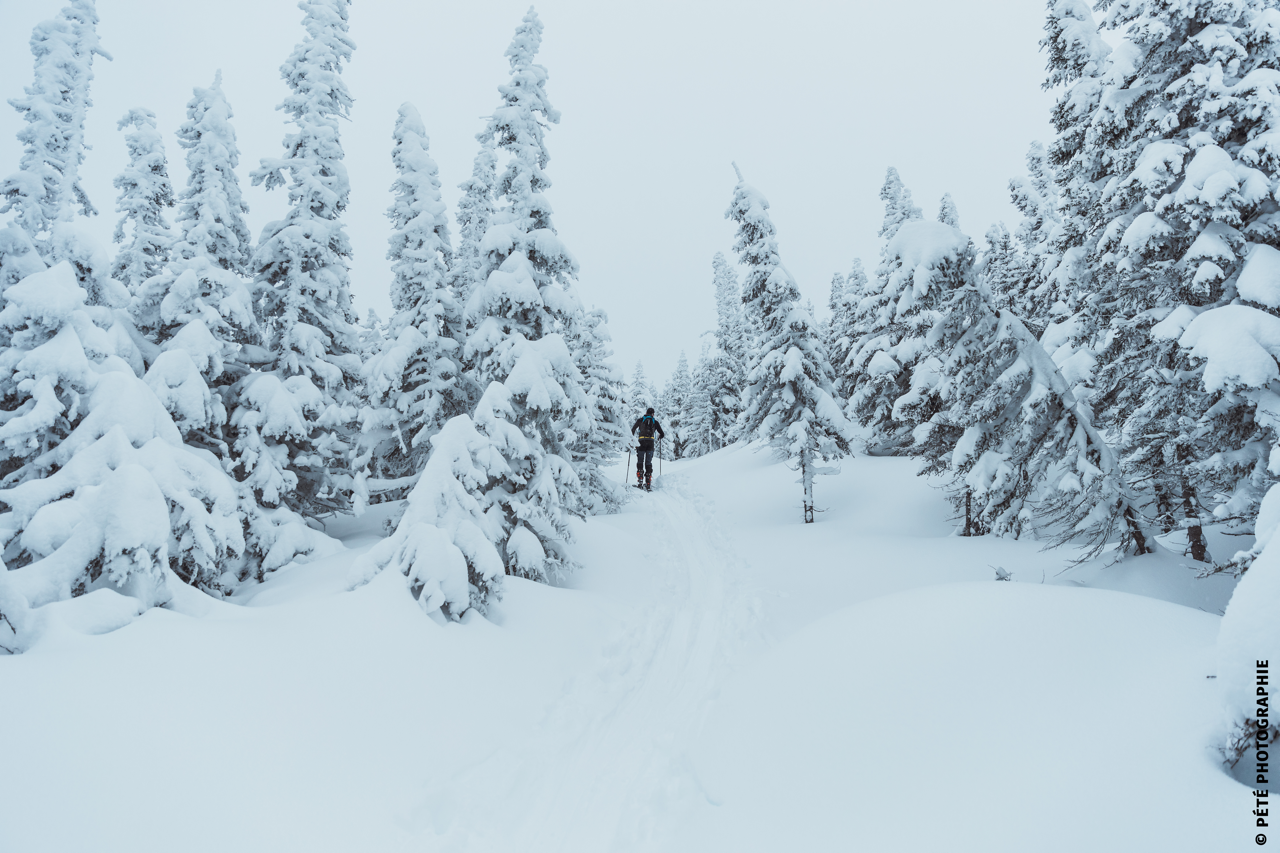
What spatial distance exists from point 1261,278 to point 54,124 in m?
22.4

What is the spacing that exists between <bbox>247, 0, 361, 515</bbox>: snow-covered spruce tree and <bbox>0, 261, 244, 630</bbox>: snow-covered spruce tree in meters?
3.76

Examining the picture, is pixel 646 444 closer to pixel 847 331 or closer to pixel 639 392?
pixel 847 331

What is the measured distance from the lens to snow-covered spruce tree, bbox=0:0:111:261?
11.4 metres

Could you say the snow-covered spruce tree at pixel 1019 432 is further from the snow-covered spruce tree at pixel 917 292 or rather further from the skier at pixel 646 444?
the skier at pixel 646 444

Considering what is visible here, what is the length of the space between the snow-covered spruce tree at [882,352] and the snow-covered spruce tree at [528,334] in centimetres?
1410

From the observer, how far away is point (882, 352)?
23016mm

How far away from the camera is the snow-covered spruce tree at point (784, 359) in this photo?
64.6 ft

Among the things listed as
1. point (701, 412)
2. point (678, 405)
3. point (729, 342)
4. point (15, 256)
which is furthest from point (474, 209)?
point (678, 405)

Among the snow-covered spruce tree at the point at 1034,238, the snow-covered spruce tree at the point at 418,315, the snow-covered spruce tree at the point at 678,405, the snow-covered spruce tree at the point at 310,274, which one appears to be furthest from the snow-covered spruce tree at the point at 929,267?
the snow-covered spruce tree at the point at 678,405

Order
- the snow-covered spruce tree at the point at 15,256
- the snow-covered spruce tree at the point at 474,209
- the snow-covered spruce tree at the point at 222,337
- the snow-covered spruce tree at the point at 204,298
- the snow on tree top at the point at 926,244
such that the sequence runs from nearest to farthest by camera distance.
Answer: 1. the snow-covered spruce tree at the point at 15,256
2. the snow-covered spruce tree at the point at 204,298
3. the snow-covered spruce tree at the point at 222,337
4. the snow on tree top at the point at 926,244
5. the snow-covered spruce tree at the point at 474,209

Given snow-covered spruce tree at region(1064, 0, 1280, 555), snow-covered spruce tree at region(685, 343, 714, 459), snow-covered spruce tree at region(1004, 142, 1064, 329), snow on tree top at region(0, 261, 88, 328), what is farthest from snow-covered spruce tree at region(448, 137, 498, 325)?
snow-covered spruce tree at region(685, 343, 714, 459)

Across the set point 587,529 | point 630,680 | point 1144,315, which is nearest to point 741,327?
point 587,529

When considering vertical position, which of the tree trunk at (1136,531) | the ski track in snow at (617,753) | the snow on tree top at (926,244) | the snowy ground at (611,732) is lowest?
the ski track in snow at (617,753)

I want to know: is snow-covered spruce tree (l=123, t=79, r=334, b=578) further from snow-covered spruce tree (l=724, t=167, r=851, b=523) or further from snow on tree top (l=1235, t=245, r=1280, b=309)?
snow on tree top (l=1235, t=245, r=1280, b=309)
